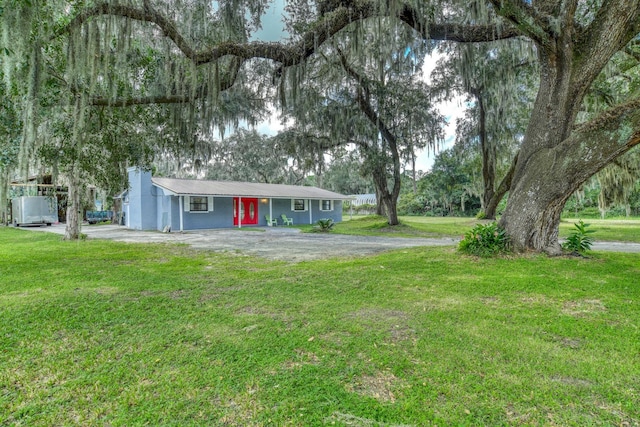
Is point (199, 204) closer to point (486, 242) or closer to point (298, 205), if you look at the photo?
point (298, 205)

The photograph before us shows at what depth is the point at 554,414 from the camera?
5.97 ft

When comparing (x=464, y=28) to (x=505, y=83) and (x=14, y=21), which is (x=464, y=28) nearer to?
(x=505, y=83)

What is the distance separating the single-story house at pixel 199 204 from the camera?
15469mm

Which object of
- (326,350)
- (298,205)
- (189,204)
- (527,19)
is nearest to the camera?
(326,350)

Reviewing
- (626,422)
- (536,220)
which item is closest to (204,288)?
(626,422)

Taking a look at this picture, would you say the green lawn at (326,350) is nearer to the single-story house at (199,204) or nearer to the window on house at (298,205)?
the single-story house at (199,204)

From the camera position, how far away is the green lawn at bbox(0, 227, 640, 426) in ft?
6.21

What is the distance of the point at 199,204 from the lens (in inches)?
637

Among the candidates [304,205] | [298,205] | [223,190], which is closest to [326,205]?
[304,205]

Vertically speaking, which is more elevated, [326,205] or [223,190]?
[223,190]

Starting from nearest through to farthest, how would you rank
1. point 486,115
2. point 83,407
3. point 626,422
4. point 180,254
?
1. point 626,422
2. point 83,407
3. point 180,254
4. point 486,115

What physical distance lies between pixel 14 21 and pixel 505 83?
490 inches

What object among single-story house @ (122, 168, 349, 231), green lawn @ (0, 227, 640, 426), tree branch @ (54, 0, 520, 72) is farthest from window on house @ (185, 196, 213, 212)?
green lawn @ (0, 227, 640, 426)

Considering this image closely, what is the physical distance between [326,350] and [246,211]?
53.5ft
